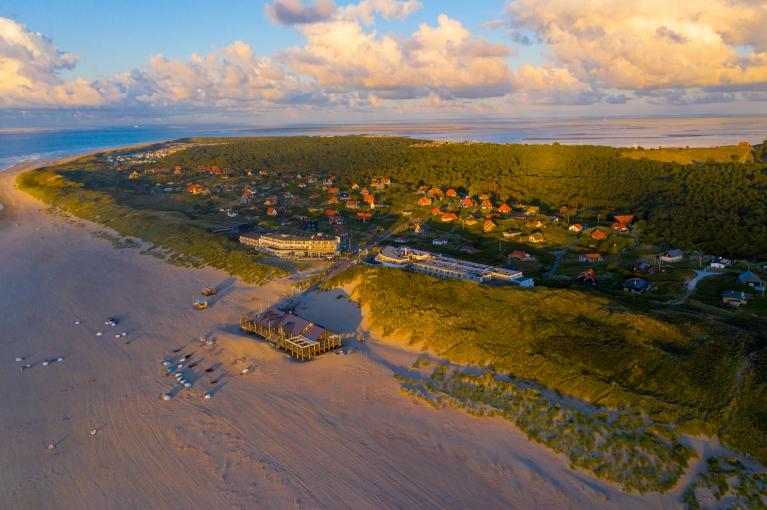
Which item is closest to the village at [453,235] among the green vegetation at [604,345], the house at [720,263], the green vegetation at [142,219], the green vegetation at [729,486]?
the house at [720,263]

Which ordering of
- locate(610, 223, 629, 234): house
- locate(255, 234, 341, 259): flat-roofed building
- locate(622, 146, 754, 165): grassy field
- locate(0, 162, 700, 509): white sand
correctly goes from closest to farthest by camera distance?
1. locate(0, 162, 700, 509): white sand
2. locate(255, 234, 341, 259): flat-roofed building
3. locate(610, 223, 629, 234): house
4. locate(622, 146, 754, 165): grassy field

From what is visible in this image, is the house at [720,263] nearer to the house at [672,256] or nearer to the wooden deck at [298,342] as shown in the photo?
→ the house at [672,256]

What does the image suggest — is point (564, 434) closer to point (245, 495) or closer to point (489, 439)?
point (489, 439)

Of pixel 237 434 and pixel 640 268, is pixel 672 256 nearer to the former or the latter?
pixel 640 268

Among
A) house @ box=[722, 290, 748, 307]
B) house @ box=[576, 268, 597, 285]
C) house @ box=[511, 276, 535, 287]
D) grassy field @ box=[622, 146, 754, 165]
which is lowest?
house @ box=[576, 268, 597, 285]

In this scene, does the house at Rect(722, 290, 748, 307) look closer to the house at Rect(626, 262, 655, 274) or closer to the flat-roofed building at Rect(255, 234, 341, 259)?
the house at Rect(626, 262, 655, 274)

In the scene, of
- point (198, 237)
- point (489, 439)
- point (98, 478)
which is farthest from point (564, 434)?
point (198, 237)

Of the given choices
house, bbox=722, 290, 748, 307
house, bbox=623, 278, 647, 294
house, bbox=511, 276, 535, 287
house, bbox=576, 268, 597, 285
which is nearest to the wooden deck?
Result: house, bbox=511, 276, 535, 287

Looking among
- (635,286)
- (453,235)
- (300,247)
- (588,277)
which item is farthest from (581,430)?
(453,235)
